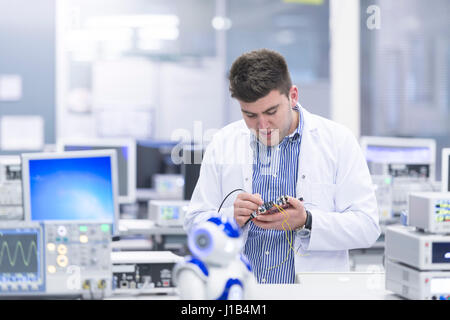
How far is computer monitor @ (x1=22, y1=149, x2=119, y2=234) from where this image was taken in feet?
8.37

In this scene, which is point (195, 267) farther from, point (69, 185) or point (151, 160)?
point (151, 160)

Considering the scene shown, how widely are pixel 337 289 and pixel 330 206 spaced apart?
462mm

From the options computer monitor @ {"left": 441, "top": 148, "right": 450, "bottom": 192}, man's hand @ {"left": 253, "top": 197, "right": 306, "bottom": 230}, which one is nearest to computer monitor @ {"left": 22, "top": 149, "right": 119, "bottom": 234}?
man's hand @ {"left": 253, "top": 197, "right": 306, "bottom": 230}

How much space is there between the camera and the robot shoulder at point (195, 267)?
4.39ft

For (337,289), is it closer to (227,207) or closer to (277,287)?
(277,287)

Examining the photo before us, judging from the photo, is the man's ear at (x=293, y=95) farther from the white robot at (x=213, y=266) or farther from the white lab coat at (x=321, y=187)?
the white robot at (x=213, y=266)

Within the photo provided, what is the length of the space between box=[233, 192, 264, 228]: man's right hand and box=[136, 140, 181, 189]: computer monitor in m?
2.83

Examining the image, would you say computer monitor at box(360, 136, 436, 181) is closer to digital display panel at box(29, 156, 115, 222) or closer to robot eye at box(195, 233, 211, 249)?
digital display panel at box(29, 156, 115, 222)

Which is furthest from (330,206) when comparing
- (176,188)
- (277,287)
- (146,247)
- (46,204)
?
(176,188)

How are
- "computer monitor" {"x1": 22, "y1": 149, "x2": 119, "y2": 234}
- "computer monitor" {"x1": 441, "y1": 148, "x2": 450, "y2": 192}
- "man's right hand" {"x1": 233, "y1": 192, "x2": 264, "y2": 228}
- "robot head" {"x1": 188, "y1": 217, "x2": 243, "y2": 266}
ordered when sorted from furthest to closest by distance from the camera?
"computer monitor" {"x1": 441, "y1": 148, "x2": 450, "y2": 192}, "computer monitor" {"x1": 22, "y1": 149, "x2": 119, "y2": 234}, "man's right hand" {"x1": 233, "y1": 192, "x2": 264, "y2": 228}, "robot head" {"x1": 188, "y1": 217, "x2": 243, "y2": 266}

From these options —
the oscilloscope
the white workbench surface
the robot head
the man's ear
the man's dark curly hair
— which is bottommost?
the white workbench surface

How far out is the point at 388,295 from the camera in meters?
1.67

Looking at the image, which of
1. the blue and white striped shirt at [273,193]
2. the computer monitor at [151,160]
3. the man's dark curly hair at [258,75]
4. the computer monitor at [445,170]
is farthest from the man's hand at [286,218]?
the computer monitor at [151,160]

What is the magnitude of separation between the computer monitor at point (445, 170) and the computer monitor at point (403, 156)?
55 cm
